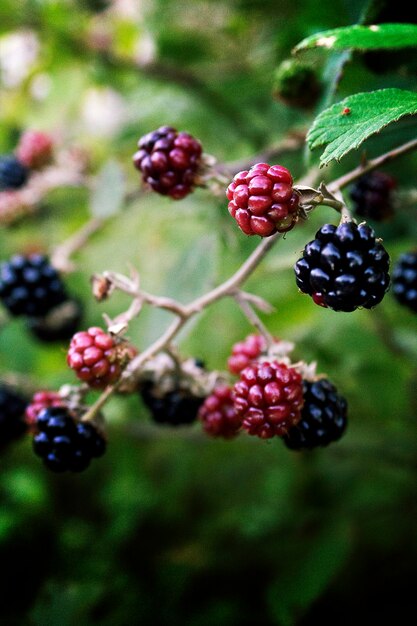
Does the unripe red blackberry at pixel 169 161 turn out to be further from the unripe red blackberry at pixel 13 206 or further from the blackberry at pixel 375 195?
the unripe red blackberry at pixel 13 206

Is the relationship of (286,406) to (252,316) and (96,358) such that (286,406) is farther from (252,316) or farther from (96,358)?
(96,358)

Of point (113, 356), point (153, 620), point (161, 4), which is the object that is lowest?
point (153, 620)

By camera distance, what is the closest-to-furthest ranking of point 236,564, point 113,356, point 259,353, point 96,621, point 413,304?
1. point 113,356
2. point 259,353
3. point 413,304
4. point 96,621
5. point 236,564

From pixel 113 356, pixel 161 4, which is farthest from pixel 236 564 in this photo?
pixel 161 4

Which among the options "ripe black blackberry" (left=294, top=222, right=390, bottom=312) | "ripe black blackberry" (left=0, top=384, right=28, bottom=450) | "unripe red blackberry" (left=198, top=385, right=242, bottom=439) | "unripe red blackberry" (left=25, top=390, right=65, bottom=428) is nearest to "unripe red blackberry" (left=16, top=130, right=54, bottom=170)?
"ripe black blackberry" (left=0, top=384, right=28, bottom=450)

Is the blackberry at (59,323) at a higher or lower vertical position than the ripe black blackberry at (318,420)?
higher

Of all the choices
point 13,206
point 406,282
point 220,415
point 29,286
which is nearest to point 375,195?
point 406,282

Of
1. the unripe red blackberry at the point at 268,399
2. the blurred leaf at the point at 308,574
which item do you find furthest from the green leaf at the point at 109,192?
the blurred leaf at the point at 308,574

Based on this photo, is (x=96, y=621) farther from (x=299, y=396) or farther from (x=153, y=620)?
(x=299, y=396)
